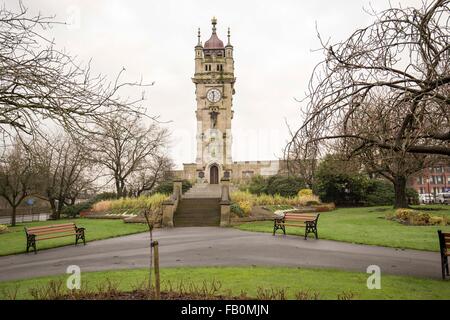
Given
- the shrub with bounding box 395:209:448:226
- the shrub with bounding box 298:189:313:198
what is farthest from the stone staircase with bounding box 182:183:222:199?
the shrub with bounding box 395:209:448:226

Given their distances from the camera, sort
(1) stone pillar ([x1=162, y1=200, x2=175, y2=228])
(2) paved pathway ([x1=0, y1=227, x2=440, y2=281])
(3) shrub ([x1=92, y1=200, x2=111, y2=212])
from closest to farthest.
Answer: (2) paved pathway ([x1=0, y1=227, x2=440, y2=281])
(1) stone pillar ([x1=162, y1=200, x2=175, y2=228])
(3) shrub ([x1=92, y1=200, x2=111, y2=212])

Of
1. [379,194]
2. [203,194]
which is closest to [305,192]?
[379,194]

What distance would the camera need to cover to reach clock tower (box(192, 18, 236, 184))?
53812mm

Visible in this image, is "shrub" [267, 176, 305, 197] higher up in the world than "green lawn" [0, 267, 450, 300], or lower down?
higher up

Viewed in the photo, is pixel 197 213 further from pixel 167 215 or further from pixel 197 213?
pixel 167 215

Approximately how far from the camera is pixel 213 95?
56.1 meters

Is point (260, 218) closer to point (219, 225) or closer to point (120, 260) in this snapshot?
point (219, 225)

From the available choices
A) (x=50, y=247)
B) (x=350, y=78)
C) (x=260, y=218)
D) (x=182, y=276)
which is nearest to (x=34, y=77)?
(x=182, y=276)

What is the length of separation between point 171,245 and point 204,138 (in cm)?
4219

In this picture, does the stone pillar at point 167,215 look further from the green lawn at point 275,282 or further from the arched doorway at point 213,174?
the arched doorway at point 213,174

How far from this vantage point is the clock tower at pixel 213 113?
53.8m

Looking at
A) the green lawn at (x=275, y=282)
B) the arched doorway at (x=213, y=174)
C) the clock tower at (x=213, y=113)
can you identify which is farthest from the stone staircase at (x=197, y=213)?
the clock tower at (x=213, y=113)

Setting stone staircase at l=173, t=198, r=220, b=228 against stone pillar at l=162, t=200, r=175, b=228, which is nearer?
stone pillar at l=162, t=200, r=175, b=228

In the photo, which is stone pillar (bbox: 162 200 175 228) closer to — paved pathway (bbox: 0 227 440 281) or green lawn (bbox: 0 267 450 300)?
paved pathway (bbox: 0 227 440 281)
